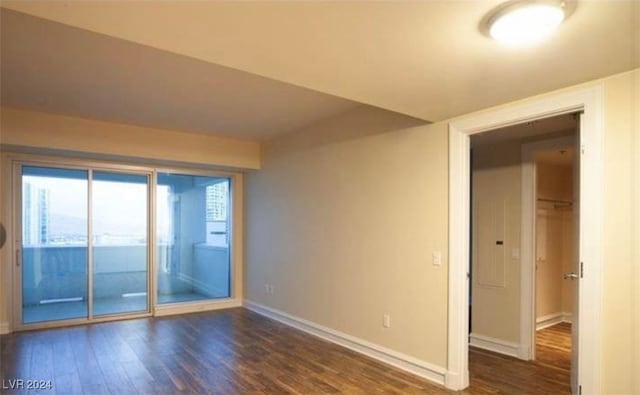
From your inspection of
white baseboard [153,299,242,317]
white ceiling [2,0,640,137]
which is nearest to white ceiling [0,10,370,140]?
white ceiling [2,0,640,137]

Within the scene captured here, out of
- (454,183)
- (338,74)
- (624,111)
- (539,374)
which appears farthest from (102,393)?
(624,111)

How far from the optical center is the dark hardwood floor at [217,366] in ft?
10.9

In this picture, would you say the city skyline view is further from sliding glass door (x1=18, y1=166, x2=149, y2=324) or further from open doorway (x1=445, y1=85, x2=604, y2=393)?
open doorway (x1=445, y1=85, x2=604, y2=393)

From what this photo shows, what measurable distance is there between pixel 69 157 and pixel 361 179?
12.7 ft

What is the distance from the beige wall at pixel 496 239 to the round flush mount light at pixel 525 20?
271cm

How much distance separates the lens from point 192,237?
632 cm

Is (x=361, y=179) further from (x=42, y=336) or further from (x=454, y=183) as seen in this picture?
(x=42, y=336)

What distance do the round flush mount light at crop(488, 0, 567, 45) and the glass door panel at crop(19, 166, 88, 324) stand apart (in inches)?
216

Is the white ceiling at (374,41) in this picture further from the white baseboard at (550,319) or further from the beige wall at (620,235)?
the white baseboard at (550,319)

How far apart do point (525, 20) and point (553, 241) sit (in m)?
4.80

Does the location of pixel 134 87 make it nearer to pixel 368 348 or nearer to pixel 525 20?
pixel 525 20

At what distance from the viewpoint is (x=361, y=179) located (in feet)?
14.2

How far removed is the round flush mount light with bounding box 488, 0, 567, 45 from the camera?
1.68m

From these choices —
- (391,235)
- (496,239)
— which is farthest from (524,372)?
(391,235)
